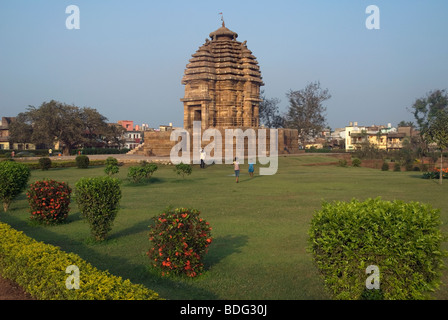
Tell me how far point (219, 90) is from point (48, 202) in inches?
1304

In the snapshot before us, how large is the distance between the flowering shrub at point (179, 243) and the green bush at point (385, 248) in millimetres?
2395

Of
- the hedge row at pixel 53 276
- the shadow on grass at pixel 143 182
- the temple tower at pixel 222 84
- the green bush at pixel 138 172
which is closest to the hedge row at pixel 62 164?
the temple tower at pixel 222 84

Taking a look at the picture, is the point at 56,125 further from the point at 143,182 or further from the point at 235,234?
the point at 235,234

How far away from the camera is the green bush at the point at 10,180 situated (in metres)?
12.8

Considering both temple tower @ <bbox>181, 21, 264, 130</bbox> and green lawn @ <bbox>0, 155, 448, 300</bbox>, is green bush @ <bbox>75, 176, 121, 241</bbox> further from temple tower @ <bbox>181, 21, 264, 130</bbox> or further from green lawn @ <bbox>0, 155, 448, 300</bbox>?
temple tower @ <bbox>181, 21, 264, 130</bbox>

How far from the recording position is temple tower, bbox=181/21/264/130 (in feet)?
136

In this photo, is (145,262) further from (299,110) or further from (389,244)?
(299,110)

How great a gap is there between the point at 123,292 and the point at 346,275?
2739mm

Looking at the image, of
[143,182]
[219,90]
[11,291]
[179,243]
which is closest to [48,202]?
[11,291]

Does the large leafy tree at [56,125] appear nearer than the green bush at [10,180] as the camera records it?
No

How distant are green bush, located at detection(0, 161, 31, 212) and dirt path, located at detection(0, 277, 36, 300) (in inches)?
291

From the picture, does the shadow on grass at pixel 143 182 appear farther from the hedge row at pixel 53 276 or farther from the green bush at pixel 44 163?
the hedge row at pixel 53 276

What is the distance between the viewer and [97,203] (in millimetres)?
9016
